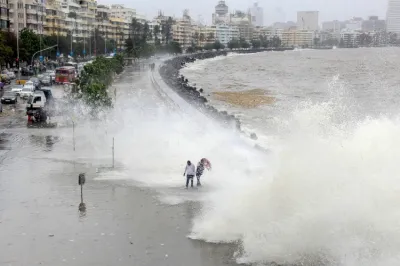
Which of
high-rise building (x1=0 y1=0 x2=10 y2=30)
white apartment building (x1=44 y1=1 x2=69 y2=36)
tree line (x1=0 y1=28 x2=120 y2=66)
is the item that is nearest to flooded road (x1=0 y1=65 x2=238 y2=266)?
tree line (x1=0 y1=28 x2=120 y2=66)

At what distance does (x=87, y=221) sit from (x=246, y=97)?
1563 inches

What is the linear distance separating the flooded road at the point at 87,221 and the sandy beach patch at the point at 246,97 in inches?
1074

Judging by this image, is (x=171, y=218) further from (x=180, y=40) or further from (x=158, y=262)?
(x=180, y=40)

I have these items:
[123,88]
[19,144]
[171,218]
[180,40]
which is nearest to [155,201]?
[171,218]

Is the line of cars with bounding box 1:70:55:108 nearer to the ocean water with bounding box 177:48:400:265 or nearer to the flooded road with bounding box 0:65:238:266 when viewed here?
the flooded road with bounding box 0:65:238:266

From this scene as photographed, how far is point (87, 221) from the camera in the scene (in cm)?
1281

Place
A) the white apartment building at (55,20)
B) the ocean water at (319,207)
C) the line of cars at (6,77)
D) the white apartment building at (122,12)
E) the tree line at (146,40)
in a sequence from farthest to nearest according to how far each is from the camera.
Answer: the white apartment building at (122,12) < the tree line at (146,40) < the white apartment building at (55,20) < the line of cars at (6,77) < the ocean water at (319,207)

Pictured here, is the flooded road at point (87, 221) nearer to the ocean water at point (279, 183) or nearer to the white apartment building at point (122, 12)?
the ocean water at point (279, 183)

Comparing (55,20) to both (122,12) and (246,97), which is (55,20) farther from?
(122,12)

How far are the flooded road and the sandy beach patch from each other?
27.3m

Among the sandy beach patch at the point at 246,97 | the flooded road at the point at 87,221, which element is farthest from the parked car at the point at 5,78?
the flooded road at the point at 87,221

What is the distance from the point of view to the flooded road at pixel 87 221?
10.8 metres

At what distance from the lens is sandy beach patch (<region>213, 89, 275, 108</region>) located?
46.3m

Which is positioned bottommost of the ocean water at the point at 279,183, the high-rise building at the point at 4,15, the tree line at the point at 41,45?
the ocean water at the point at 279,183
